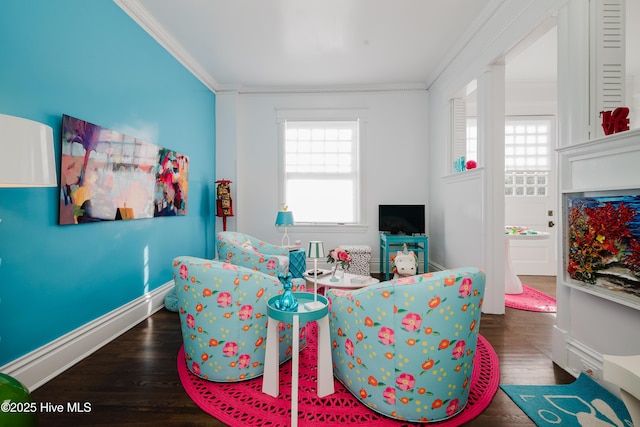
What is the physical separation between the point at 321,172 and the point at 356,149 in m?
0.73

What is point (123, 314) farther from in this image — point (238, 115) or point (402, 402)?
point (238, 115)

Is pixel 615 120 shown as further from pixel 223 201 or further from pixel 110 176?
pixel 223 201

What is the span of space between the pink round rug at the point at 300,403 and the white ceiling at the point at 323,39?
293 centimetres


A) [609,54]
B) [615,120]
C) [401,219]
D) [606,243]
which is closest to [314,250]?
[606,243]

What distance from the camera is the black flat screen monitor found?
15.6 feet

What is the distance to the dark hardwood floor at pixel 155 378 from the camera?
168 cm

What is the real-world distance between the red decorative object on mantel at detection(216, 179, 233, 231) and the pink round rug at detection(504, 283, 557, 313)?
404 centimetres

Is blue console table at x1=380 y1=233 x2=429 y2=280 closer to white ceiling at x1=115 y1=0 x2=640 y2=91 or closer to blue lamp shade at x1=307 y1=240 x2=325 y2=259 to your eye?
white ceiling at x1=115 y1=0 x2=640 y2=91

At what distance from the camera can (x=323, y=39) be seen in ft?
11.8

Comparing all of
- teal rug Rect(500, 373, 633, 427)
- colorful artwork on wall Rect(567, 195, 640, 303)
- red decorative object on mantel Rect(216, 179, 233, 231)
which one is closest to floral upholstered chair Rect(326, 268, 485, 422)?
teal rug Rect(500, 373, 633, 427)

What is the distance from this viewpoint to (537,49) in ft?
12.6

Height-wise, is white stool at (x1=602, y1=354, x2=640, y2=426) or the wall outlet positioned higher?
white stool at (x1=602, y1=354, x2=640, y2=426)

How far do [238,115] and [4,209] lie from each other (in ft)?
12.1

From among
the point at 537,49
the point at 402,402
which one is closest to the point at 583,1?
the point at 537,49
